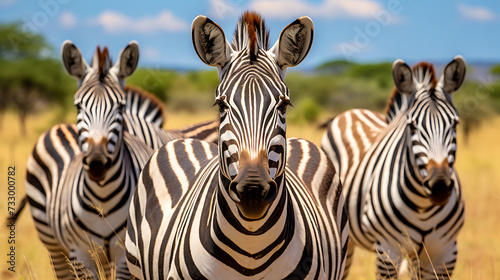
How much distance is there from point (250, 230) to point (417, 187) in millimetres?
3006

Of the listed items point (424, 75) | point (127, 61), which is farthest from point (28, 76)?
point (424, 75)

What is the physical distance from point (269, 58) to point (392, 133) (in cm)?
344

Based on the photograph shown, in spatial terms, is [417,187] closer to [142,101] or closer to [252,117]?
[252,117]

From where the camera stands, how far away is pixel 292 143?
445 centimetres

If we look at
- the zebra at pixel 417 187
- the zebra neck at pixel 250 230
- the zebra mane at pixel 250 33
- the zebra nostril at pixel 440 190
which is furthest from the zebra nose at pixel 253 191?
the zebra nostril at pixel 440 190

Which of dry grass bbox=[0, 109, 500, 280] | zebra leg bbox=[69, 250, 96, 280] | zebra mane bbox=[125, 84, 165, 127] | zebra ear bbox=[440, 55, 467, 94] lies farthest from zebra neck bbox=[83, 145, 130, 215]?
zebra ear bbox=[440, 55, 467, 94]

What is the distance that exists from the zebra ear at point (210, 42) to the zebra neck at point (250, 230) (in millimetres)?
715

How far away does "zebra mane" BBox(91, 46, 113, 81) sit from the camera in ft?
18.9

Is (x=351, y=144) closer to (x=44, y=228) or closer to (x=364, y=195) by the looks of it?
→ (x=364, y=195)

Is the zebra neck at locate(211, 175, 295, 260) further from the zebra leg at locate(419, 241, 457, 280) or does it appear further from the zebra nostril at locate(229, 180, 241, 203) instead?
the zebra leg at locate(419, 241, 457, 280)

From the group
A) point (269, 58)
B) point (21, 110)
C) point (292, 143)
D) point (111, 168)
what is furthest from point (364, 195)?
point (21, 110)

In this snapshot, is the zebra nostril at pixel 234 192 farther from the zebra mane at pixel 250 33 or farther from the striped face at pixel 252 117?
the zebra mane at pixel 250 33

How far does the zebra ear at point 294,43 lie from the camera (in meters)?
3.17

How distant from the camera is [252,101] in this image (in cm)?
286
